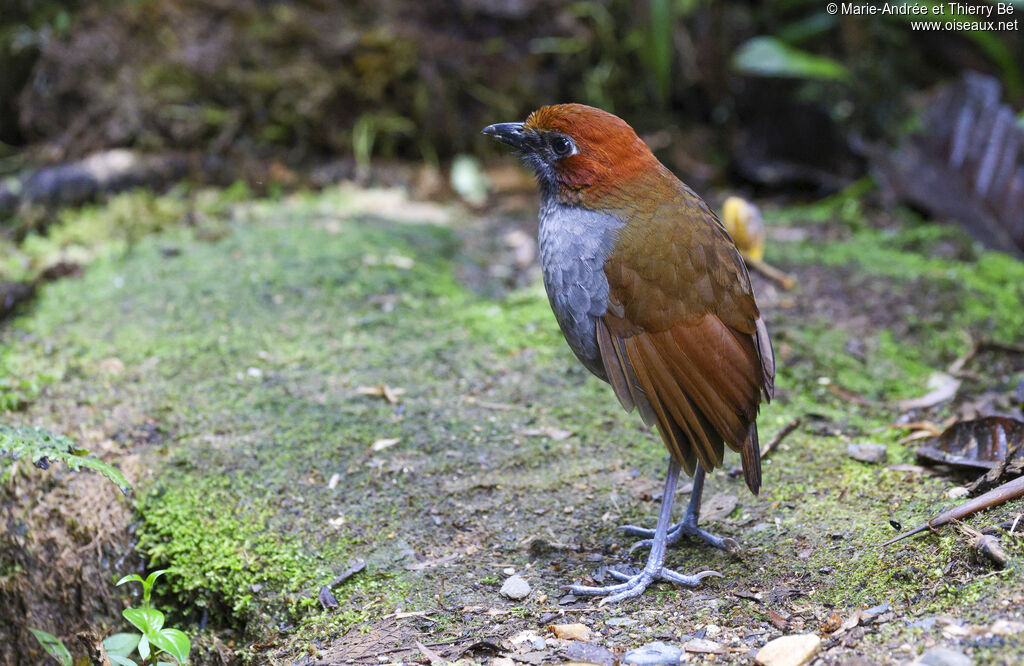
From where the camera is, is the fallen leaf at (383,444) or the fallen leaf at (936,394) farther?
the fallen leaf at (936,394)

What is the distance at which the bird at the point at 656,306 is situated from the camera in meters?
2.79

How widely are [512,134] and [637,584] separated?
5.22ft

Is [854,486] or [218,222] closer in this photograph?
Result: [854,486]

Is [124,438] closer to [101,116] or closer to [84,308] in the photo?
[84,308]

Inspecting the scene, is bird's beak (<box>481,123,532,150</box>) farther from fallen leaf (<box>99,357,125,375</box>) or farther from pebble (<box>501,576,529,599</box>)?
fallen leaf (<box>99,357,125,375</box>)

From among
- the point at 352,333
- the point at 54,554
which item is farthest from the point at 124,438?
the point at 352,333

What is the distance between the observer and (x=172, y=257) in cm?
540

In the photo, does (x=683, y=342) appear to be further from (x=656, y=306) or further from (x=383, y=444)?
(x=383, y=444)

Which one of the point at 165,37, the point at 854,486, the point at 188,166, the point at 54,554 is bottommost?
the point at 54,554

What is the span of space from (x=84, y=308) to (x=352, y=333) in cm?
150

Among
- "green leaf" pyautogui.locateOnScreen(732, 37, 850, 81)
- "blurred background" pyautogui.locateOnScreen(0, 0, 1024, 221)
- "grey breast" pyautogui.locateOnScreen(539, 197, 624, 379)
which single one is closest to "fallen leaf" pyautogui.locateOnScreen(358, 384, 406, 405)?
"grey breast" pyautogui.locateOnScreen(539, 197, 624, 379)

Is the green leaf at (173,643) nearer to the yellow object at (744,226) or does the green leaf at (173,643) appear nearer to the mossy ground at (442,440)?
the mossy ground at (442,440)

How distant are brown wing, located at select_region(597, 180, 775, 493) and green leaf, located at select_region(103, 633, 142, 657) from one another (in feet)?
5.33

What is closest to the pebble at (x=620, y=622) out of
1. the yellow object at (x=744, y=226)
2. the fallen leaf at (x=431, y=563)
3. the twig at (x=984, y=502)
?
the fallen leaf at (x=431, y=563)
